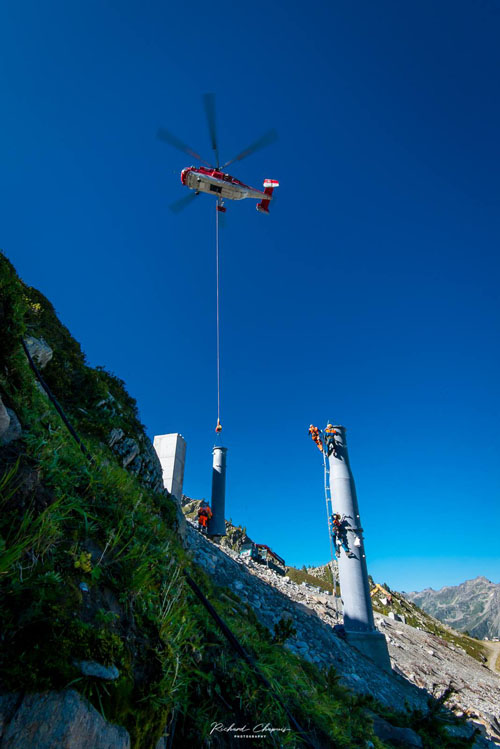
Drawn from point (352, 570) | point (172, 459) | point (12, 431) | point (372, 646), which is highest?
point (172, 459)

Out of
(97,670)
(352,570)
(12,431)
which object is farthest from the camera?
(352,570)

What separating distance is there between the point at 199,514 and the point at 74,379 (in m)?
15.7

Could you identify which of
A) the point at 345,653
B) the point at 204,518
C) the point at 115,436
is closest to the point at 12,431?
the point at 115,436

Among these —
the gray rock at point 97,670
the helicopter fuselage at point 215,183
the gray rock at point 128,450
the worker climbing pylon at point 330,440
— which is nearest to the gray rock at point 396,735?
the gray rock at point 97,670

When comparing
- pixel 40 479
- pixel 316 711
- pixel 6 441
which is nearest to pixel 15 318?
pixel 6 441

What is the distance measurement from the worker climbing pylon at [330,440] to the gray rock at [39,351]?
18072 millimetres

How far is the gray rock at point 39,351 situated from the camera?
28.8 ft

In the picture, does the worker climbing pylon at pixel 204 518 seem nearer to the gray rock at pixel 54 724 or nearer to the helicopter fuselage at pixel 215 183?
the helicopter fuselage at pixel 215 183

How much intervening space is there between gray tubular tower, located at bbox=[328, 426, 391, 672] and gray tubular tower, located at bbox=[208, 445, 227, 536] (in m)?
7.32

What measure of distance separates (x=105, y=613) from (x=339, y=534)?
20.8 m

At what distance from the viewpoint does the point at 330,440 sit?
2334cm

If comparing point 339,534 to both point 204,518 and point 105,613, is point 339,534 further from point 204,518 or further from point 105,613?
point 105,613

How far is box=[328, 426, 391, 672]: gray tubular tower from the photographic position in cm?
1680

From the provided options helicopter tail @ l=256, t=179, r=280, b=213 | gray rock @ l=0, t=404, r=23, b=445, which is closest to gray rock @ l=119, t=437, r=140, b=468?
gray rock @ l=0, t=404, r=23, b=445
